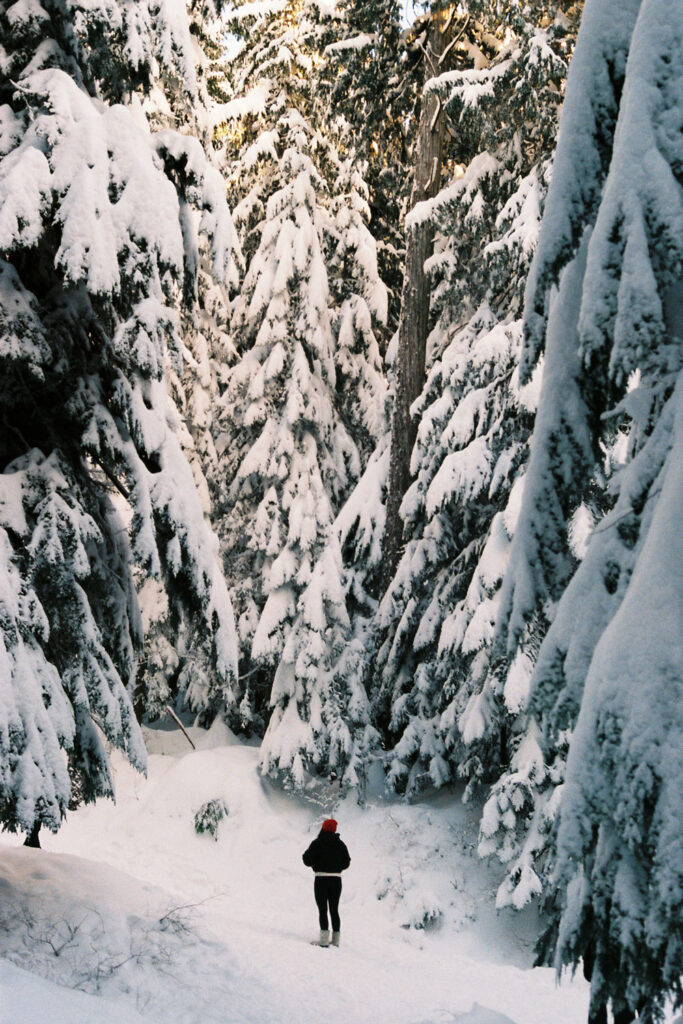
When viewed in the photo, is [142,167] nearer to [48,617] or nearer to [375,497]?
[48,617]

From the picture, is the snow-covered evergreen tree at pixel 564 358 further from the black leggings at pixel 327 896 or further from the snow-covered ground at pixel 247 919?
the black leggings at pixel 327 896

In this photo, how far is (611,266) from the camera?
280 cm

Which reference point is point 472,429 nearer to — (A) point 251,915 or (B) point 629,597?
(A) point 251,915

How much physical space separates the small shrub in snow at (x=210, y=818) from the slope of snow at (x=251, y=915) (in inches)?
7.1

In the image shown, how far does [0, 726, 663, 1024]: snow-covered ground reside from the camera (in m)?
6.36

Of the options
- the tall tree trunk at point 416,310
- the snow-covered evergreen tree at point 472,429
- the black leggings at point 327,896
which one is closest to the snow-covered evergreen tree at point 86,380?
the black leggings at point 327,896

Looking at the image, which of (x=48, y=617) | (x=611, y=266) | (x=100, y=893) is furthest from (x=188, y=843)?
(x=611, y=266)

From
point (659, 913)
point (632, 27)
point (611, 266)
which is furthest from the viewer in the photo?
point (632, 27)

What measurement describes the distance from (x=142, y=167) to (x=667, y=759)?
576cm

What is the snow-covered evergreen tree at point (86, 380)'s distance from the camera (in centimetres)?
589

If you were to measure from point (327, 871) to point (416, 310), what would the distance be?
27.8 feet

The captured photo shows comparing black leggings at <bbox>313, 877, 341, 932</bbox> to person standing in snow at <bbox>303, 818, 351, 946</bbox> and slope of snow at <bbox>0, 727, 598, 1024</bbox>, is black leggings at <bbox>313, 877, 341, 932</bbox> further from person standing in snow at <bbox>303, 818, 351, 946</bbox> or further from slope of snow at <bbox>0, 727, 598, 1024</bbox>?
slope of snow at <bbox>0, 727, 598, 1024</bbox>

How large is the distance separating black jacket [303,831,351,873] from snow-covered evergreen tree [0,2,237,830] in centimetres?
272

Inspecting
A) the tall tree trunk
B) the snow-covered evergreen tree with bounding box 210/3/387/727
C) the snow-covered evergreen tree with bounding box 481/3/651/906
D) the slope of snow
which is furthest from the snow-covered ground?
the tall tree trunk
